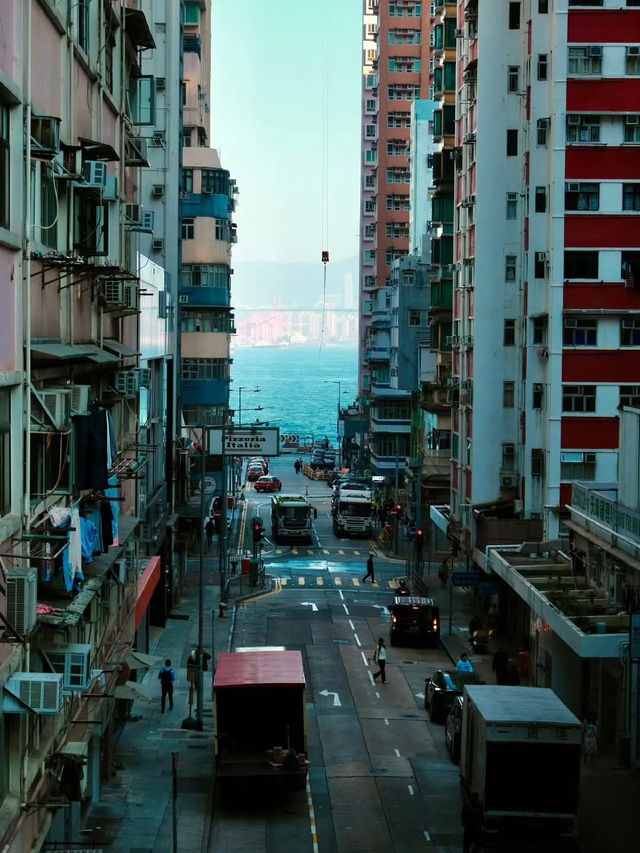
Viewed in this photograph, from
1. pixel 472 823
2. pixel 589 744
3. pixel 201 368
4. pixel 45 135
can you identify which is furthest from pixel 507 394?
pixel 45 135

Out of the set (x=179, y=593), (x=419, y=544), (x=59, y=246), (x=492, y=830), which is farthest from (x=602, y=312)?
(x=59, y=246)

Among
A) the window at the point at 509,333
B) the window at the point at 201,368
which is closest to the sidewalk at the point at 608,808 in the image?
the window at the point at 509,333

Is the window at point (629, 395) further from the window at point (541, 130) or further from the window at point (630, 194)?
the window at point (541, 130)

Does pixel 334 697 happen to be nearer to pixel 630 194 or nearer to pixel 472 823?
pixel 472 823

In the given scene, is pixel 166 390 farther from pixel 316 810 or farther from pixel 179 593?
pixel 316 810

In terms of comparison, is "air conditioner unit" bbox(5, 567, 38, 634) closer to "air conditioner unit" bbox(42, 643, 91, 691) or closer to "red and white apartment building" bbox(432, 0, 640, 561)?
"air conditioner unit" bbox(42, 643, 91, 691)
